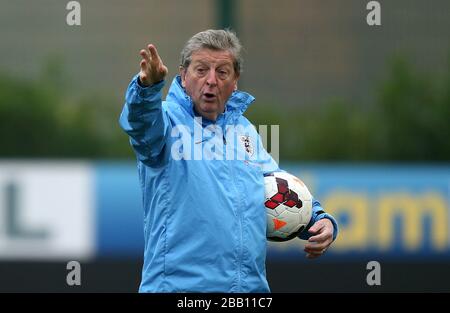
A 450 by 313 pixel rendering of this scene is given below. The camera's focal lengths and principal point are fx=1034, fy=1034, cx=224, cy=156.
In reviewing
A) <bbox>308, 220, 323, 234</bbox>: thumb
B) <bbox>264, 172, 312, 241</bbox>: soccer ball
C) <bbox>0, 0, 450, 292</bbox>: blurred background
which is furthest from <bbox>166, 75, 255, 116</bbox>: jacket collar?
<bbox>0, 0, 450, 292</bbox>: blurred background

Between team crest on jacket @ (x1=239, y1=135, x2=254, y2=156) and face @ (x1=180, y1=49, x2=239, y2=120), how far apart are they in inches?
6.0

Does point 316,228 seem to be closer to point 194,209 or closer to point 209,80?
point 194,209

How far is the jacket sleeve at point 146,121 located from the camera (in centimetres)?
387

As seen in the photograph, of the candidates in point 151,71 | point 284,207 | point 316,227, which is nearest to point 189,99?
point 151,71

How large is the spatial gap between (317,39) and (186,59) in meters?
5.88

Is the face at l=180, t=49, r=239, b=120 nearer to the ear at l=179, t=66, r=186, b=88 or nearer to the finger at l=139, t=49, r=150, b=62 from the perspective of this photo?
the ear at l=179, t=66, r=186, b=88

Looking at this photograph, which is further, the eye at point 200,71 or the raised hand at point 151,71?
the eye at point 200,71

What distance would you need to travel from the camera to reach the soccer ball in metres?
4.34

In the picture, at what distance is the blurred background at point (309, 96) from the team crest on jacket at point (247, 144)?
15.4 ft

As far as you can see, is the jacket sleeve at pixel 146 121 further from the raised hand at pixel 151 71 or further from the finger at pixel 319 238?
the finger at pixel 319 238

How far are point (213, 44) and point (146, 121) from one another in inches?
20.4

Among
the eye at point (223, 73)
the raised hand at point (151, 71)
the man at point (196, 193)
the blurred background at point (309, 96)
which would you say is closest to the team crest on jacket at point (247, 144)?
the man at point (196, 193)

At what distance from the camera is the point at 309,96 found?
9953 millimetres
